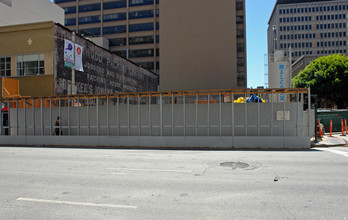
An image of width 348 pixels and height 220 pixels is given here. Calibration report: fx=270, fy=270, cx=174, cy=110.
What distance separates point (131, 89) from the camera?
36875 millimetres

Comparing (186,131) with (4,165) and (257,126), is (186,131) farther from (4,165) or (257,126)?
(4,165)

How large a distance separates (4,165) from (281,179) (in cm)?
889

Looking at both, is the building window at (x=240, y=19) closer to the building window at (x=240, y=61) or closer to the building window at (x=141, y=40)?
the building window at (x=240, y=61)

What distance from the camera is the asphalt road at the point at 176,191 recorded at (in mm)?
4562

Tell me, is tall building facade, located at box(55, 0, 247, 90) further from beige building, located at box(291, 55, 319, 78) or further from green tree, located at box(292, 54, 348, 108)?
beige building, located at box(291, 55, 319, 78)

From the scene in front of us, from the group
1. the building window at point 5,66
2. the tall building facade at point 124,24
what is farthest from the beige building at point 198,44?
the building window at point 5,66

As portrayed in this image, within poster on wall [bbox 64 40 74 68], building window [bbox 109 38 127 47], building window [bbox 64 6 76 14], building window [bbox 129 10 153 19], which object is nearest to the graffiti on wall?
poster on wall [bbox 64 40 74 68]

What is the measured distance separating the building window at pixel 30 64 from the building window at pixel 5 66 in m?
0.99

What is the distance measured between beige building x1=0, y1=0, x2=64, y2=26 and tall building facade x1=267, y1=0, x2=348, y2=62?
10071 centimetres

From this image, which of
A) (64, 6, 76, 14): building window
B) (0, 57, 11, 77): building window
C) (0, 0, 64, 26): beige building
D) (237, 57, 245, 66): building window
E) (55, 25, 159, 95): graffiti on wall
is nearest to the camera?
(55, 25, 159, 95): graffiti on wall

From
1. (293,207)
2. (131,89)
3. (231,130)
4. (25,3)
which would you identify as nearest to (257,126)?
(231,130)

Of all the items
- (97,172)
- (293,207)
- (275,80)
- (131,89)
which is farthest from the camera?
(131,89)

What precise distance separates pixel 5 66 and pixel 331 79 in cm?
4273

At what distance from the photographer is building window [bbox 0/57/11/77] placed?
78.7 ft
